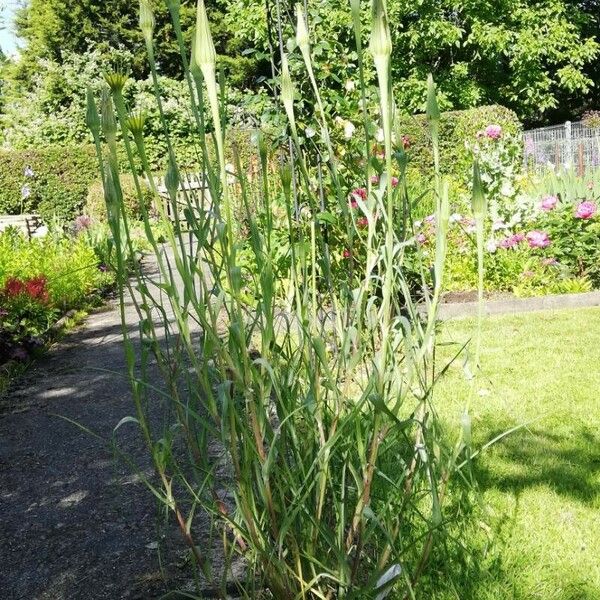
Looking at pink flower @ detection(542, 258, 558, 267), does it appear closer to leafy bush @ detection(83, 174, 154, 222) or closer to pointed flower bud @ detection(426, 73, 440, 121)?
pointed flower bud @ detection(426, 73, 440, 121)

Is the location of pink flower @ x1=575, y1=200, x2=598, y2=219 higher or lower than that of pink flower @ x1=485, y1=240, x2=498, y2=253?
higher

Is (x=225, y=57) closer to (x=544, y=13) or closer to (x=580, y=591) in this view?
(x=544, y=13)

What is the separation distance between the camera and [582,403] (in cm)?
382

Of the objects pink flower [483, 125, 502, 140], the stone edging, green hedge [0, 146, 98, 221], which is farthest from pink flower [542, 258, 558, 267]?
green hedge [0, 146, 98, 221]

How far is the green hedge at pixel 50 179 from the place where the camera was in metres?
18.5

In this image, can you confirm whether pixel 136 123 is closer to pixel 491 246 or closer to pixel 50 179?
pixel 491 246

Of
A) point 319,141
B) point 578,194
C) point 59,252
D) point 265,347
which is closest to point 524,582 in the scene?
point 265,347

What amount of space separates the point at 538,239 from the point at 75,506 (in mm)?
4780

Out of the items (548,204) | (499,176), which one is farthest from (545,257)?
(499,176)

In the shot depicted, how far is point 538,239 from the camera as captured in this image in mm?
6621

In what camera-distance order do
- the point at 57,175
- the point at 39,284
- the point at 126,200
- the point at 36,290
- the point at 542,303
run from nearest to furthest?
the point at 542,303, the point at 36,290, the point at 39,284, the point at 126,200, the point at 57,175

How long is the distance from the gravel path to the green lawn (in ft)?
3.44

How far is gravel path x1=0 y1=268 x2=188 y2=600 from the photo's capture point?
2.50 metres

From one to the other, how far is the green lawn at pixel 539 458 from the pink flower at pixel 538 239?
1.29 m
